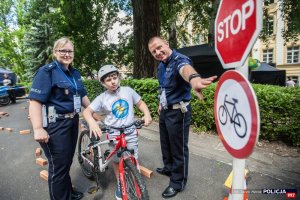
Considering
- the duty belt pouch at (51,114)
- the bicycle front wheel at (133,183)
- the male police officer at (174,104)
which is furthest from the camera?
the male police officer at (174,104)

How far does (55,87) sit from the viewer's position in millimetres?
2807

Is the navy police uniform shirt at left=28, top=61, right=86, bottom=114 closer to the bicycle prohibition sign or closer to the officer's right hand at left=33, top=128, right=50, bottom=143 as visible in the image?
the officer's right hand at left=33, top=128, right=50, bottom=143

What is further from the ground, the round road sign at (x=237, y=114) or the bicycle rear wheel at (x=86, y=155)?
the round road sign at (x=237, y=114)

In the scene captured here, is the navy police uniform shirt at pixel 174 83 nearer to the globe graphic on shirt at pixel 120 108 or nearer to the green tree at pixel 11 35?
the globe graphic on shirt at pixel 120 108

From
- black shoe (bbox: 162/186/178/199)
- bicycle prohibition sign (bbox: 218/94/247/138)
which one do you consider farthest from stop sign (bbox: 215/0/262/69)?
black shoe (bbox: 162/186/178/199)

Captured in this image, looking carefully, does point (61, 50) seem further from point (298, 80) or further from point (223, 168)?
point (298, 80)

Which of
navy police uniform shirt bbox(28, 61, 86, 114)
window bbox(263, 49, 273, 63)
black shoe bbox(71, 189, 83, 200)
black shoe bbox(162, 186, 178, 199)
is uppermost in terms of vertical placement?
window bbox(263, 49, 273, 63)

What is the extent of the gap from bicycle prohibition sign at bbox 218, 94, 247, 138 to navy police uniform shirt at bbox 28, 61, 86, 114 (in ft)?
6.70

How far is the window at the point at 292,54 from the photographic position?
31.5 metres

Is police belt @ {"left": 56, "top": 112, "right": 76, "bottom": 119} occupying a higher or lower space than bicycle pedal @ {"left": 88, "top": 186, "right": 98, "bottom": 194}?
higher

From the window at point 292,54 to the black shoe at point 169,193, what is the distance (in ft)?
114

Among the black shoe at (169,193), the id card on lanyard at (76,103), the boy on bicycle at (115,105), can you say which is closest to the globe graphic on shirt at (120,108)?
the boy on bicycle at (115,105)

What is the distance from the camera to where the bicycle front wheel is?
8.63ft

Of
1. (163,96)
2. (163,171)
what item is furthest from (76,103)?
(163,171)
